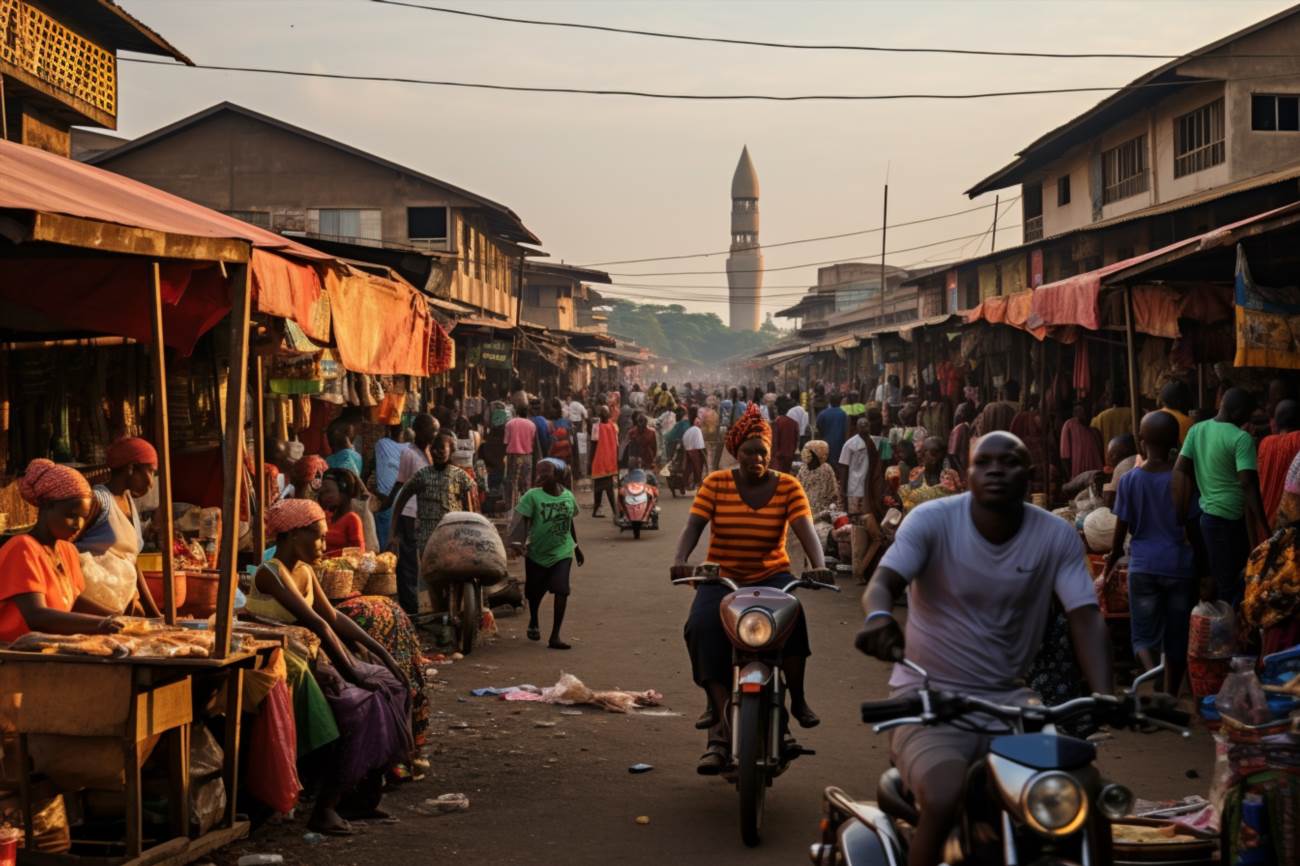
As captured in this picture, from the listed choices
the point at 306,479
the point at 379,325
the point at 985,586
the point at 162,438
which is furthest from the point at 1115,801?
the point at 306,479

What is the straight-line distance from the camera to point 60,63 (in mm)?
15172

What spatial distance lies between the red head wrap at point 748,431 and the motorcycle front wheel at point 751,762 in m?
1.58

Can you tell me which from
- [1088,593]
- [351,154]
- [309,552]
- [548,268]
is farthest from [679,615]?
[548,268]

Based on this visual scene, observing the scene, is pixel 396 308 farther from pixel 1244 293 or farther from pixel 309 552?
pixel 1244 293

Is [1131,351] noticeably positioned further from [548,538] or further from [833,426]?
[833,426]

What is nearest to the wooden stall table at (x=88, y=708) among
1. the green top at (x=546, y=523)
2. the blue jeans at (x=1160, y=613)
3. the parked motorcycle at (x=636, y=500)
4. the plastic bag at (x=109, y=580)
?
the plastic bag at (x=109, y=580)

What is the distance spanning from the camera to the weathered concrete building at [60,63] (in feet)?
46.1

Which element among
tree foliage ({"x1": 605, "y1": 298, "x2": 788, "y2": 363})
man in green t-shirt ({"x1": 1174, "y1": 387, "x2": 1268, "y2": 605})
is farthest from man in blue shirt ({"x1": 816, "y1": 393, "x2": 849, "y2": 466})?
tree foliage ({"x1": 605, "y1": 298, "x2": 788, "y2": 363})

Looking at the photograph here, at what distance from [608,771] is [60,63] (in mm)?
11232

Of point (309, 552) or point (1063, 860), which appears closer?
point (1063, 860)

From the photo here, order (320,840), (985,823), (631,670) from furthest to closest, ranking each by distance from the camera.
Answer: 1. (631,670)
2. (320,840)
3. (985,823)

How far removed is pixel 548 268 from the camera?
51688 millimetres

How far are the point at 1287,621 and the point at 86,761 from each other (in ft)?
19.2

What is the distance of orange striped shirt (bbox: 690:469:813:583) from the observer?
7.32 m
